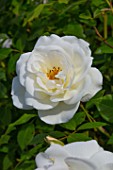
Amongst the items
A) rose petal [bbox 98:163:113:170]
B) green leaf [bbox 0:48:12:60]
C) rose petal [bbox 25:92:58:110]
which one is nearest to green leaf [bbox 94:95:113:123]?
rose petal [bbox 25:92:58:110]

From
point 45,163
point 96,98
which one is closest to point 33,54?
point 96,98

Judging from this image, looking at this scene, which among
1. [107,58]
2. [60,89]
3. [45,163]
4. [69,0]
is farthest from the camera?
[69,0]

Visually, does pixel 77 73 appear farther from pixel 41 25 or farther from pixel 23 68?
pixel 41 25

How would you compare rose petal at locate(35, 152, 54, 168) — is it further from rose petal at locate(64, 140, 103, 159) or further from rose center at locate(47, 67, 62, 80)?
rose center at locate(47, 67, 62, 80)

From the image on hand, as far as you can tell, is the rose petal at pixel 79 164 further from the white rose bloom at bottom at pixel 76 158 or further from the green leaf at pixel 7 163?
the green leaf at pixel 7 163

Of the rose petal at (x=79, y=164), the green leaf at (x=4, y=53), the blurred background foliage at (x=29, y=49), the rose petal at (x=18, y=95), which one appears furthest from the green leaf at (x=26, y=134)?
the rose petal at (x=79, y=164)
